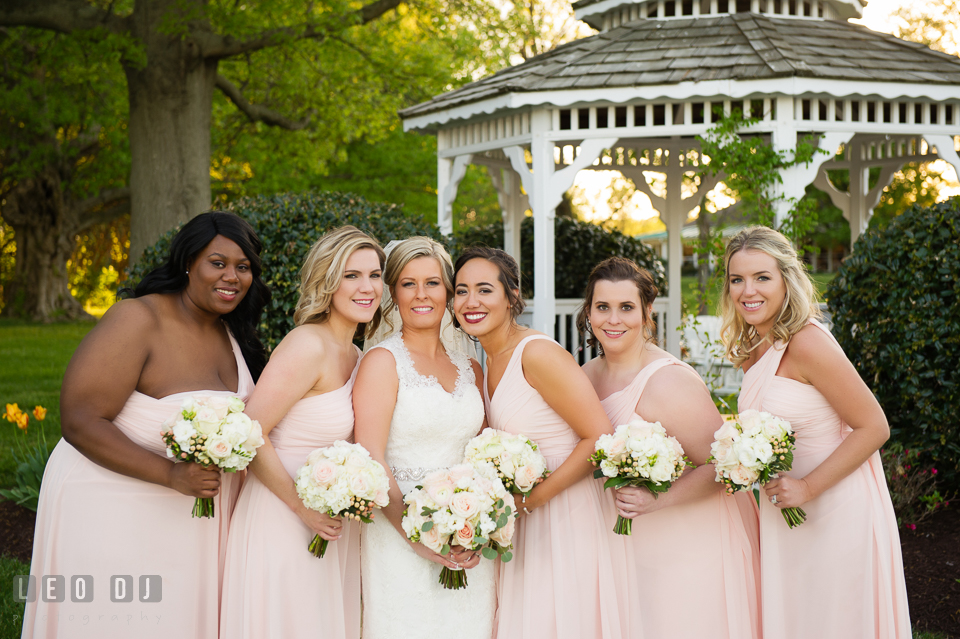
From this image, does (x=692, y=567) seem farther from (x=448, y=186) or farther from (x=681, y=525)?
(x=448, y=186)

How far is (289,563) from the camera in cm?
342

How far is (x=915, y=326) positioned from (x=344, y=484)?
14.5 ft

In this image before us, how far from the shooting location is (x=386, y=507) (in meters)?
3.45

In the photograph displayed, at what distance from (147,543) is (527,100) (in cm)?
603

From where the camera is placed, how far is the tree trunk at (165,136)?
38.9 feet

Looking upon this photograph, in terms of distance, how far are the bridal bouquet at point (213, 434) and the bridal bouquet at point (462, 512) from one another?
2.24ft

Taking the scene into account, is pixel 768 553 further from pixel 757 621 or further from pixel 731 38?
pixel 731 38

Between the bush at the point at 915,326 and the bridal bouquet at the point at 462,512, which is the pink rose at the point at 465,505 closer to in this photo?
the bridal bouquet at the point at 462,512

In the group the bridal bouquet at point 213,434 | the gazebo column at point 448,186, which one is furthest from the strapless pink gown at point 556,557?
the gazebo column at point 448,186

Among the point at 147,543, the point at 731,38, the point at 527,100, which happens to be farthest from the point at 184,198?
the point at 147,543

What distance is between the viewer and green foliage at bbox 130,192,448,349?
5.85 meters

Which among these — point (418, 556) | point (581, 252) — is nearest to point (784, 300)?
point (418, 556)

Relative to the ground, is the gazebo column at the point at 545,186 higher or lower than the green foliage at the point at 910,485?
higher

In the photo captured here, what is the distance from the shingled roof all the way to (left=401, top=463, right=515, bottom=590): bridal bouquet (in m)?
5.79
